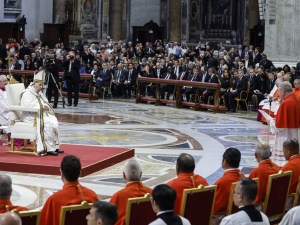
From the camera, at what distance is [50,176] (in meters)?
13.1

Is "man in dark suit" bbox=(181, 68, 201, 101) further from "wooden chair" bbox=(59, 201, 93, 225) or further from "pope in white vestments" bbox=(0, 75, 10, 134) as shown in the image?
"wooden chair" bbox=(59, 201, 93, 225)

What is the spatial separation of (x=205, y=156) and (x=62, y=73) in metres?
11.3

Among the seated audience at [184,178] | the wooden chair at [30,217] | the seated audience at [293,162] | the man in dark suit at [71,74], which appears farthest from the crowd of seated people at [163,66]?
the wooden chair at [30,217]

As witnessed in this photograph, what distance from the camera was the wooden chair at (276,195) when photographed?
8.74 m

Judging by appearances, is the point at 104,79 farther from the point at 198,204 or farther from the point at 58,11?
the point at 198,204

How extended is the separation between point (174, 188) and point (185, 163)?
0.92 ft

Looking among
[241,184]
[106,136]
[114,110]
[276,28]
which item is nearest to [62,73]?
[114,110]

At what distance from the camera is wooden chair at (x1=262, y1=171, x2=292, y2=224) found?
874cm

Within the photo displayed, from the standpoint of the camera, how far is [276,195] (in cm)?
884

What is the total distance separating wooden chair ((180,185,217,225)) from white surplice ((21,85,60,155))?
6.67 meters

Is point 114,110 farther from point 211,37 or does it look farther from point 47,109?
point 211,37

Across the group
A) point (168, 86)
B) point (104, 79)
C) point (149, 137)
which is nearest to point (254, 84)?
point (168, 86)

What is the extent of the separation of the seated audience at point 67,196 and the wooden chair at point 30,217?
1.57 feet

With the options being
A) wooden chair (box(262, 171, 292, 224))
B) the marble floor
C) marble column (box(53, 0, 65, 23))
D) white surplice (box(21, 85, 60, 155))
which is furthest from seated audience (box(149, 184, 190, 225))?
marble column (box(53, 0, 65, 23))
